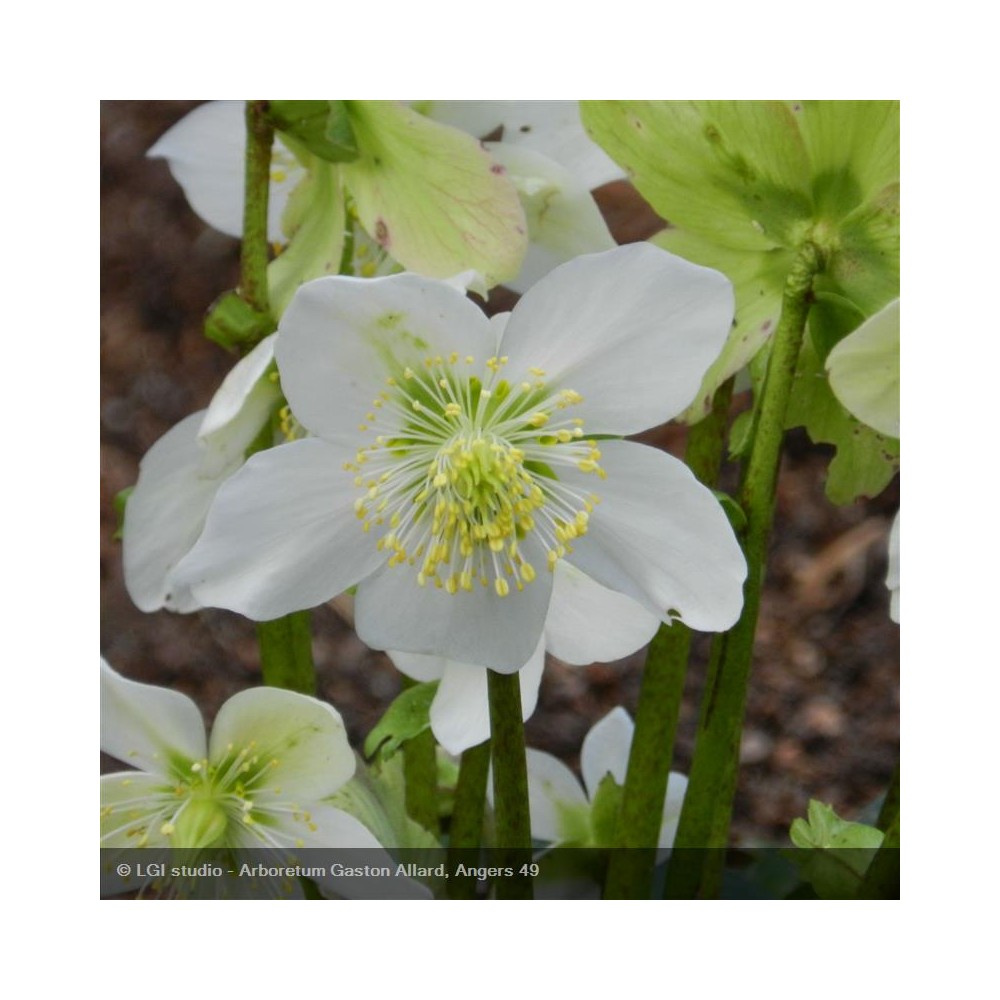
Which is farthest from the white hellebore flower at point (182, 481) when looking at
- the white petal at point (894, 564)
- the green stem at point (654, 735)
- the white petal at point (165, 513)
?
the white petal at point (894, 564)

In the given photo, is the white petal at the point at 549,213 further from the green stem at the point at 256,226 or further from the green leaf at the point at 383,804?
the green leaf at the point at 383,804

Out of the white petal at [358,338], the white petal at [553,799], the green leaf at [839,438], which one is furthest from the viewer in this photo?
the white petal at [553,799]

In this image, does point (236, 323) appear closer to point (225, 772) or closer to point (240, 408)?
point (240, 408)

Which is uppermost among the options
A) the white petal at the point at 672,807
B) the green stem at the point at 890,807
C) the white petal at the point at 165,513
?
the white petal at the point at 165,513

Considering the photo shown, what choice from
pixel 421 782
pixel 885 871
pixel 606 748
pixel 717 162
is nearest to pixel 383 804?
pixel 421 782

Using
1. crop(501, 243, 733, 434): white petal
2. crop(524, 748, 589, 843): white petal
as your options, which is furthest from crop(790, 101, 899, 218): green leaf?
crop(524, 748, 589, 843): white petal

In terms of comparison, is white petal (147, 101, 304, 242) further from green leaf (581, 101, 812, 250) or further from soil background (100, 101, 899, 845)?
green leaf (581, 101, 812, 250)
